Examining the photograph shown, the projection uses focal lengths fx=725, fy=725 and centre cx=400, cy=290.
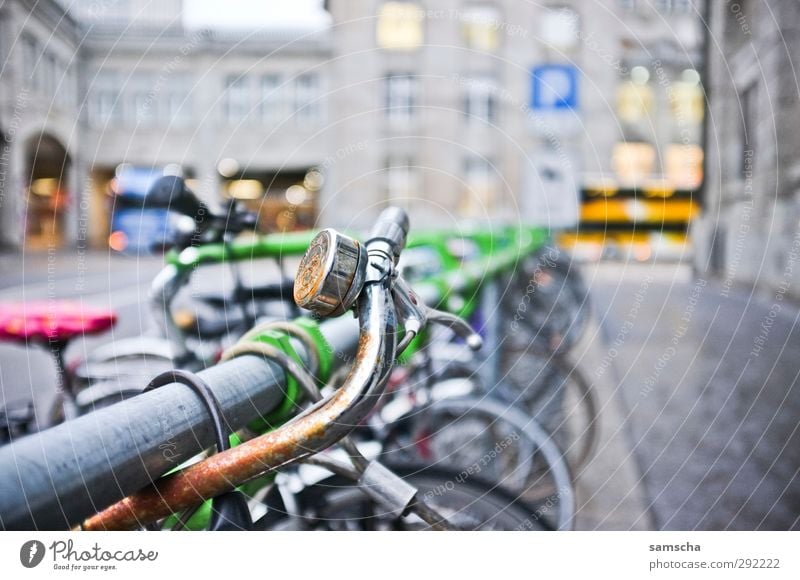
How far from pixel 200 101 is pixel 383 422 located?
2.07 m

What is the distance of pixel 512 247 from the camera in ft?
14.1

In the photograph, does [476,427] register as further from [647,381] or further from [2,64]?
[647,381]

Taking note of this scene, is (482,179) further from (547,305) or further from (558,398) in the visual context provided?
(558,398)

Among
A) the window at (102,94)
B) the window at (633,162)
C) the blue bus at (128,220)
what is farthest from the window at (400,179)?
the window at (633,162)

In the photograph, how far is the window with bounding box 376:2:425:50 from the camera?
320 centimetres

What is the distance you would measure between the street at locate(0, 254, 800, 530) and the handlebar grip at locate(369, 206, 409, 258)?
1.69 ft

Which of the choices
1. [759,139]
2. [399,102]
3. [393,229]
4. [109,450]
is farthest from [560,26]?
[109,450]

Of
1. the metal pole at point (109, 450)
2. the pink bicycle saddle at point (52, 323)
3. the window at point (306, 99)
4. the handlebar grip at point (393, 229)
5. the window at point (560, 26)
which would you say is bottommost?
the pink bicycle saddle at point (52, 323)

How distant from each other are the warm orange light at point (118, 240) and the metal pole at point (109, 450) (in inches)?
41.3

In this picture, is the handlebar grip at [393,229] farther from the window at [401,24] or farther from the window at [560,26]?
the window at [560,26]

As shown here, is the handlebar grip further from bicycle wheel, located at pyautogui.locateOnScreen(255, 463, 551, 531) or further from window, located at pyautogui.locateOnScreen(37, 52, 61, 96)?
window, located at pyautogui.locateOnScreen(37, 52, 61, 96)

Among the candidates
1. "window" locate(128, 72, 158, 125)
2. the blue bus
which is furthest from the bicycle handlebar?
"window" locate(128, 72, 158, 125)

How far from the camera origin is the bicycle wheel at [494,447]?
5.19 ft
